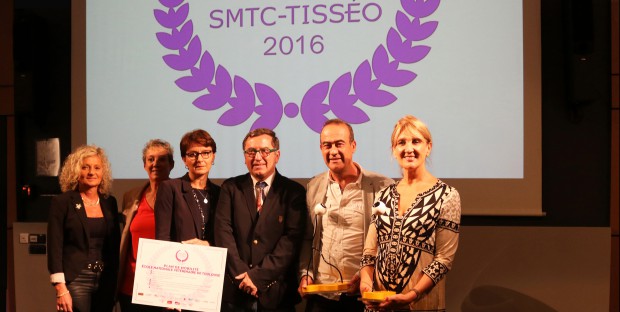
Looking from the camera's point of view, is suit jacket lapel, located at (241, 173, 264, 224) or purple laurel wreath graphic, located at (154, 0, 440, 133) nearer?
suit jacket lapel, located at (241, 173, 264, 224)

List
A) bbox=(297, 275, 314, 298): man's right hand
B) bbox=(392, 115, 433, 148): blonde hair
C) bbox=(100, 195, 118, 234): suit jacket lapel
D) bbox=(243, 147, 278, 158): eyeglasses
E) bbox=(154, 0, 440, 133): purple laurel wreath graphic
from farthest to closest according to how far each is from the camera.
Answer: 1. bbox=(154, 0, 440, 133): purple laurel wreath graphic
2. bbox=(100, 195, 118, 234): suit jacket lapel
3. bbox=(243, 147, 278, 158): eyeglasses
4. bbox=(297, 275, 314, 298): man's right hand
5. bbox=(392, 115, 433, 148): blonde hair

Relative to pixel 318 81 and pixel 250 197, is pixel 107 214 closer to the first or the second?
pixel 250 197

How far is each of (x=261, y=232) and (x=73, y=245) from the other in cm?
108

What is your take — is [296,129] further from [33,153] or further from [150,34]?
[33,153]

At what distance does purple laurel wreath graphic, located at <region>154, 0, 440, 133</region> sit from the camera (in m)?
4.36

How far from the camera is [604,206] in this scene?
4.28 meters

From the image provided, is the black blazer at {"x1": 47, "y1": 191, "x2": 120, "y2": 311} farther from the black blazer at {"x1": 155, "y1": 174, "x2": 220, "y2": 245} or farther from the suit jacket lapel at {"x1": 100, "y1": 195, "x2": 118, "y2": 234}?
the black blazer at {"x1": 155, "y1": 174, "x2": 220, "y2": 245}

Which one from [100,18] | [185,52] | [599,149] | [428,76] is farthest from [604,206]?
[100,18]

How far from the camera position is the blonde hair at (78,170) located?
11.8 feet

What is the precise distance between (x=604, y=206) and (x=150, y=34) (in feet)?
11.1

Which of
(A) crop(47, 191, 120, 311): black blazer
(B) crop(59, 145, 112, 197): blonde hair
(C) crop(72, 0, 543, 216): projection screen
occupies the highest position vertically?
(C) crop(72, 0, 543, 216): projection screen

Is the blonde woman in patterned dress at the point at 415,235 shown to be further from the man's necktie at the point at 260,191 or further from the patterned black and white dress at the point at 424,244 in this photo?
the man's necktie at the point at 260,191

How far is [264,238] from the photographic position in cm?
325

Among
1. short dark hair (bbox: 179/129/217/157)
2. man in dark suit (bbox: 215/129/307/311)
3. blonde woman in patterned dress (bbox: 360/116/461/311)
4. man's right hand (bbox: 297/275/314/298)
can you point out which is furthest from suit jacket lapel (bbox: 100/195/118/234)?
blonde woman in patterned dress (bbox: 360/116/461/311)
